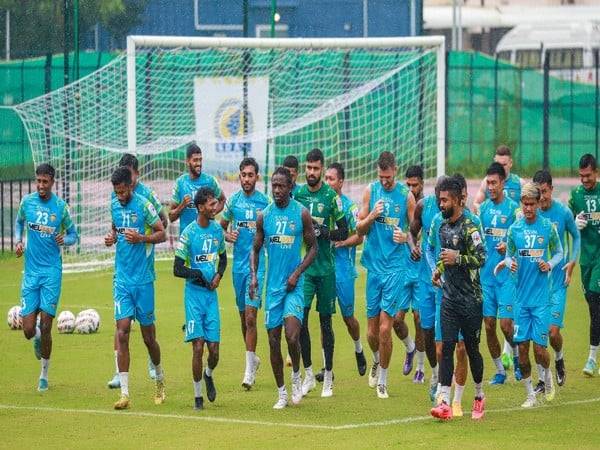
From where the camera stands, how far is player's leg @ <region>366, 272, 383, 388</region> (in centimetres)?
1584

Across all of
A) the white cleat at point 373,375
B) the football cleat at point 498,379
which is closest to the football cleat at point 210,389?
the white cleat at point 373,375

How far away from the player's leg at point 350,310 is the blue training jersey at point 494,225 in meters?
1.48

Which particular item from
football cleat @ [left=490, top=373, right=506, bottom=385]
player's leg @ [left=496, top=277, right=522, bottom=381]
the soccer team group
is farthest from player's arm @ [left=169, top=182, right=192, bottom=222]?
football cleat @ [left=490, top=373, right=506, bottom=385]

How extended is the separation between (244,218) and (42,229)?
7.04 ft

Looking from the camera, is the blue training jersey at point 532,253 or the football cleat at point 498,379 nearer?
the blue training jersey at point 532,253

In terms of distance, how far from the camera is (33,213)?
16.1m

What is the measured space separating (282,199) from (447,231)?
177cm

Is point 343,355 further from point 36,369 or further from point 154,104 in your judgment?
point 154,104

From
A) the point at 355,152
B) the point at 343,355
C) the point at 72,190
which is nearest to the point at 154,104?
the point at 72,190

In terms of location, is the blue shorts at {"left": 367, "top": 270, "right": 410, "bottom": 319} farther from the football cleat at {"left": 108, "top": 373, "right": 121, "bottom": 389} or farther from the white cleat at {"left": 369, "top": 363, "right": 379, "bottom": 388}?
the football cleat at {"left": 108, "top": 373, "right": 121, "bottom": 389}

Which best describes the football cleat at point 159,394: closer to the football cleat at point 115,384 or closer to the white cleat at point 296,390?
the football cleat at point 115,384

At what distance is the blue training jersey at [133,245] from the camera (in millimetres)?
14867

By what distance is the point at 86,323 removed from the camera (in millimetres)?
19859

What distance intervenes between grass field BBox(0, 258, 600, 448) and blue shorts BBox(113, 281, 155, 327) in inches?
32.3
